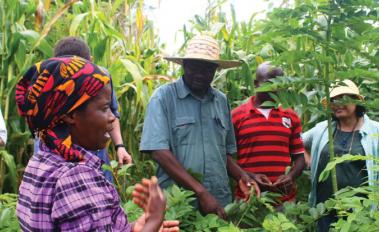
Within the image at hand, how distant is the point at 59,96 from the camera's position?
1338 mm

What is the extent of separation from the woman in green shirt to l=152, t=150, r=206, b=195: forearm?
88cm

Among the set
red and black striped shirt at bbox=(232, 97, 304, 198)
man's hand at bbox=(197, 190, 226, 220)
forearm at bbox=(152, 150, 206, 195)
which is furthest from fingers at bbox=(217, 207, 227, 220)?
red and black striped shirt at bbox=(232, 97, 304, 198)

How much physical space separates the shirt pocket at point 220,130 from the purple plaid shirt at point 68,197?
4.77 feet

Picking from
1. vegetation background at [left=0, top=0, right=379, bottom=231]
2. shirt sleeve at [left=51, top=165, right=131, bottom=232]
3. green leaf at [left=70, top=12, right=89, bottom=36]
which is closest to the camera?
shirt sleeve at [left=51, top=165, right=131, bottom=232]

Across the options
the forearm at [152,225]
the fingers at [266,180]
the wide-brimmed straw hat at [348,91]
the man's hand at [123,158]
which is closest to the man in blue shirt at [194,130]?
the fingers at [266,180]

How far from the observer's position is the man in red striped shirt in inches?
123

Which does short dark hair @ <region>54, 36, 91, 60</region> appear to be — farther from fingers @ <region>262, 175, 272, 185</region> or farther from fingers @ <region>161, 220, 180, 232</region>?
fingers @ <region>161, 220, 180, 232</region>

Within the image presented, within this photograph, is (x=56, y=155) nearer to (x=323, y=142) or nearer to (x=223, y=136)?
(x=223, y=136)

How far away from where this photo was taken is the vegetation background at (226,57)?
6.71ft

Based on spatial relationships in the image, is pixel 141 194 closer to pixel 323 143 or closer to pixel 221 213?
pixel 221 213

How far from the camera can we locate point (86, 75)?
1.37 m

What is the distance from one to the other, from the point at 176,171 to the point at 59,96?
1280 millimetres

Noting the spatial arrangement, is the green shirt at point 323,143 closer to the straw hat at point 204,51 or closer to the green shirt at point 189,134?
the green shirt at point 189,134

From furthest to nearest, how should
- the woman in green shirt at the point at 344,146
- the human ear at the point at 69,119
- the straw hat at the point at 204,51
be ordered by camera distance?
the woman in green shirt at the point at 344,146
the straw hat at the point at 204,51
the human ear at the point at 69,119
